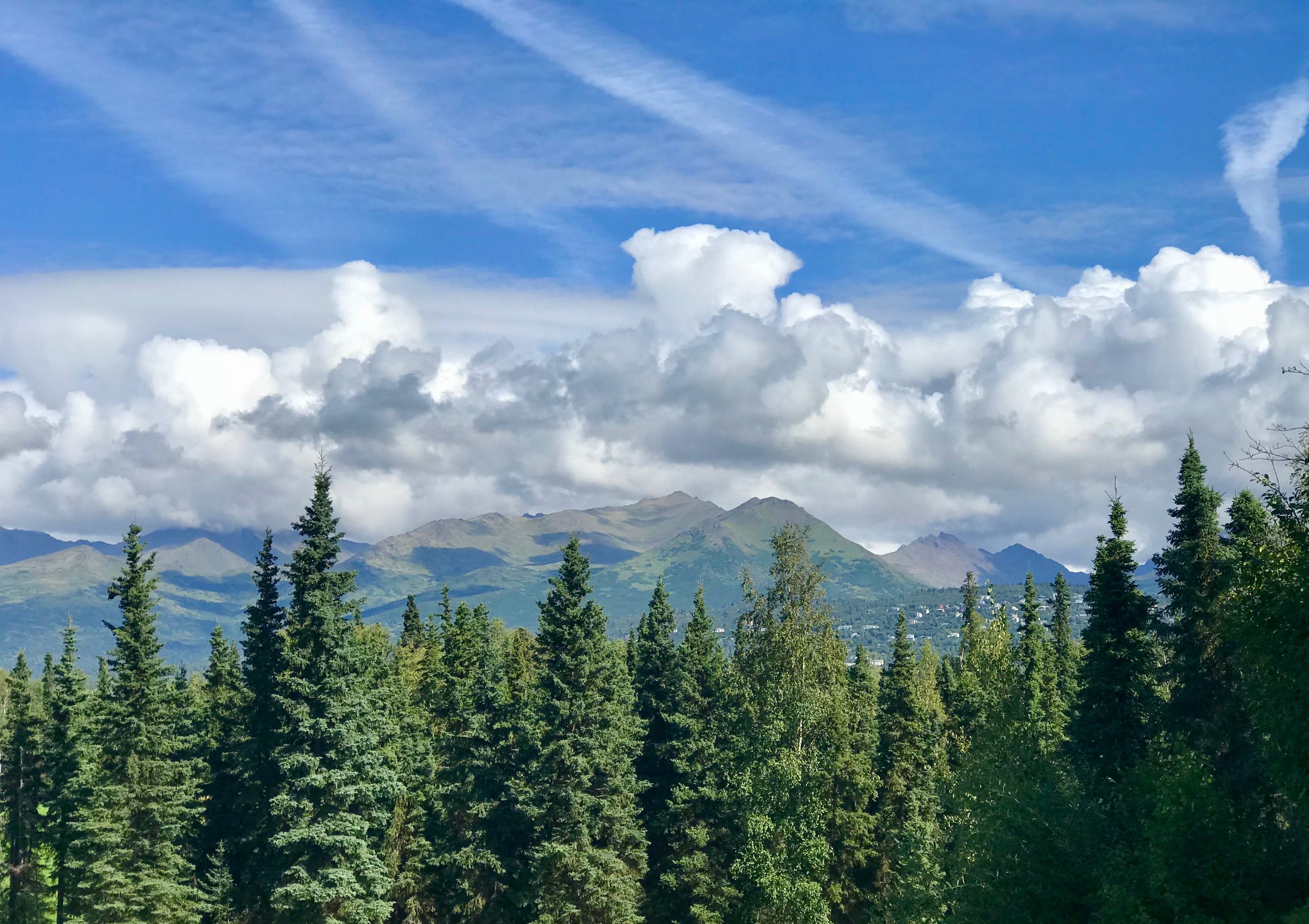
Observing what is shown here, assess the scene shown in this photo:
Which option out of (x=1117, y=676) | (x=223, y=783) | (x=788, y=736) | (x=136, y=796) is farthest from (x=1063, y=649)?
(x=136, y=796)

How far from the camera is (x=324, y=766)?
44406 mm

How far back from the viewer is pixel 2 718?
10906 cm

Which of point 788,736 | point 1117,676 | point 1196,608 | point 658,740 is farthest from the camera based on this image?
point 658,740

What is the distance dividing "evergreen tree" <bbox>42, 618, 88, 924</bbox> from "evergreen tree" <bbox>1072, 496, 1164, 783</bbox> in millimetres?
46800

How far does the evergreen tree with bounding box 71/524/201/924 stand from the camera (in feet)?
163

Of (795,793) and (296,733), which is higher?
(296,733)

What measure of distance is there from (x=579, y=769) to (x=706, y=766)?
10.7 metres

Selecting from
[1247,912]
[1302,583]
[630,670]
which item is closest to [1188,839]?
[1247,912]

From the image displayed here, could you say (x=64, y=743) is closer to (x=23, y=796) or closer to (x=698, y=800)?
(x=23, y=796)

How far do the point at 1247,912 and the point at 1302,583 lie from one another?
366 inches

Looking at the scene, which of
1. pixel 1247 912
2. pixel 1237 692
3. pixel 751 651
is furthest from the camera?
pixel 751 651

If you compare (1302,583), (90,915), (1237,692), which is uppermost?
(1302,583)

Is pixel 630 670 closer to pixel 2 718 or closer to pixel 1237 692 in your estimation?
pixel 1237 692

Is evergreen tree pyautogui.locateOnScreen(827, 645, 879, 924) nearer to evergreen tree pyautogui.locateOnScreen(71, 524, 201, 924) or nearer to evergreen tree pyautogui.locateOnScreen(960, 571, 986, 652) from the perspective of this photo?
evergreen tree pyautogui.locateOnScreen(960, 571, 986, 652)
